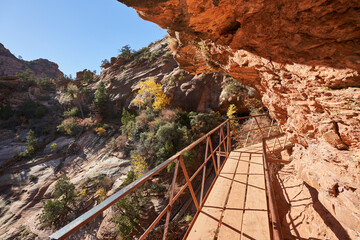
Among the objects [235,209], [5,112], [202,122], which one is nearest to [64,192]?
[202,122]

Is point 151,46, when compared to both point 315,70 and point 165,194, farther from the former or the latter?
point 315,70

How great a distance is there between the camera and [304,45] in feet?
9.79

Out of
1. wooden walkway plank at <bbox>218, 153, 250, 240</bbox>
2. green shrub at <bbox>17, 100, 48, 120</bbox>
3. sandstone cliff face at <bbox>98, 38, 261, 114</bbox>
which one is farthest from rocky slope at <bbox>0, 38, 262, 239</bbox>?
wooden walkway plank at <bbox>218, 153, 250, 240</bbox>

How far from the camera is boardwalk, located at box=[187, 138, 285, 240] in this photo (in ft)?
7.34

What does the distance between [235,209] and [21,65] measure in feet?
235

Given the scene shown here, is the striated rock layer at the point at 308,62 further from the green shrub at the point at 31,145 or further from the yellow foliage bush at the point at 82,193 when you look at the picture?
the green shrub at the point at 31,145

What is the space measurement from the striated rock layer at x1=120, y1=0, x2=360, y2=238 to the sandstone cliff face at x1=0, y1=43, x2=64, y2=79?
201 ft

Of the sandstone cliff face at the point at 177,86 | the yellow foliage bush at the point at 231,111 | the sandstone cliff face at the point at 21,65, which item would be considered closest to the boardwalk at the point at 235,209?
the yellow foliage bush at the point at 231,111

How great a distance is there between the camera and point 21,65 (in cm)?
4650

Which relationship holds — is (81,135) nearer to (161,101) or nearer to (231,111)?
(161,101)

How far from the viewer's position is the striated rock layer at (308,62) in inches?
101

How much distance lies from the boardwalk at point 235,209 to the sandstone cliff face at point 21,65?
6267 centimetres

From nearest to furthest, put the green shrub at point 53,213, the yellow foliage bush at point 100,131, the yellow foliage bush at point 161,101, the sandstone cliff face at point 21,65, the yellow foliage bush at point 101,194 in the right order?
the green shrub at point 53,213 → the yellow foliage bush at point 101,194 → the yellow foliage bush at point 161,101 → the yellow foliage bush at point 100,131 → the sandstone cliff face at point 21,65

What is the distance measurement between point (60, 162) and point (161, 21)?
892 inches
